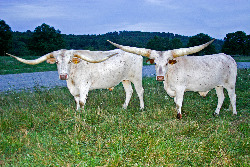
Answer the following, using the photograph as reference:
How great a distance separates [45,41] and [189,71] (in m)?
40.1

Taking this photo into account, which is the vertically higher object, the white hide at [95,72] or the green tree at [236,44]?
the green tree at [236,44]

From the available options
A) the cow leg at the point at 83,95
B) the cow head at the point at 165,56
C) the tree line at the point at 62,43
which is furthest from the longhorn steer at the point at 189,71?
the tree line at the point at 62,43

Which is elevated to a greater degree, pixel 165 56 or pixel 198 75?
pixel 165 56

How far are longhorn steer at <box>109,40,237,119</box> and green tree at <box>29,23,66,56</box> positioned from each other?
37.6m

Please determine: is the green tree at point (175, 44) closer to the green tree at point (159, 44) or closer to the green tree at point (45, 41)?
the green tree at point (159, 44)

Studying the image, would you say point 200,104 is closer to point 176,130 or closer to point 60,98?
point 176,130

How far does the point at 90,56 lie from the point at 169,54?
6.28 ft

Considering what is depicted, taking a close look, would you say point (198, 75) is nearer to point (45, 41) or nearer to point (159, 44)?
point (159, 44)

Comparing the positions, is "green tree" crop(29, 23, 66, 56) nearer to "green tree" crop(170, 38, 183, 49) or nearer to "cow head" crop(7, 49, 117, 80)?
"green tree" crop(170, 38, 183, 49)

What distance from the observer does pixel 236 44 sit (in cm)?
4478

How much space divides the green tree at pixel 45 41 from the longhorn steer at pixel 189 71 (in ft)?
123

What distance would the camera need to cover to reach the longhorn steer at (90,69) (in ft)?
17.7

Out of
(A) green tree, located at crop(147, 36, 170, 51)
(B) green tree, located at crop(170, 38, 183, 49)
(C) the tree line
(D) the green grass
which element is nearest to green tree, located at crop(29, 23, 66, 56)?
(C) the tree line

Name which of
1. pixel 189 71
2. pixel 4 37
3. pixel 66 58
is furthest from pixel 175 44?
pixel 66 58
